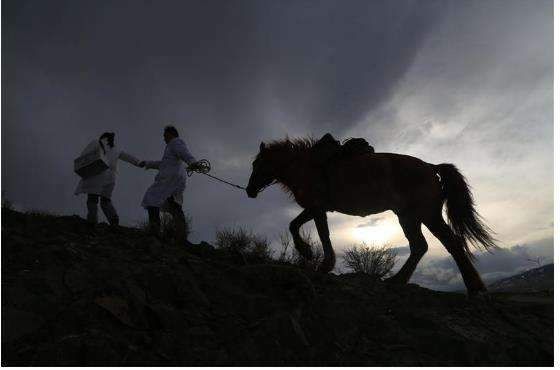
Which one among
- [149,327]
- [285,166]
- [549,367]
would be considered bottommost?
[549,367]

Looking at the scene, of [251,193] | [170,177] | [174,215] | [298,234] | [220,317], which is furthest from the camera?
[174,215]

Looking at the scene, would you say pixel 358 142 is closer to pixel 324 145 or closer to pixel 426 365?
pixel 324 145

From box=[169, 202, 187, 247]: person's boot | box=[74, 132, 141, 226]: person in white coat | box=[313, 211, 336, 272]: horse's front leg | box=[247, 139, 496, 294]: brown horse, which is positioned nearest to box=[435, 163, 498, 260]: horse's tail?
box=[247, 139, 496, 294]: brown horse

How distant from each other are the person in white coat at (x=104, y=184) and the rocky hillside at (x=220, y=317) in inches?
98.7

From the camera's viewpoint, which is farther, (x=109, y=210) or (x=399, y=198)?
(x=109, y=210)

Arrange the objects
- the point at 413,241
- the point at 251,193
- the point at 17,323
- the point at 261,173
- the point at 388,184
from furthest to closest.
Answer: the point at 251,193
the point at 261,173
the point at 413,241
the point at 388,184
the point at 17,323

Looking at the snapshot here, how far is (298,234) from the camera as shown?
512 centimetres

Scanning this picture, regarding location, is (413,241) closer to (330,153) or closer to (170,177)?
(330,153)

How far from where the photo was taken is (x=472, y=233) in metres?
4.92

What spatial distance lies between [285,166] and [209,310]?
2.97 metres

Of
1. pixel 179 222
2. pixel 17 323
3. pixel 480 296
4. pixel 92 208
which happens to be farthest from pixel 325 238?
pixel 92 208

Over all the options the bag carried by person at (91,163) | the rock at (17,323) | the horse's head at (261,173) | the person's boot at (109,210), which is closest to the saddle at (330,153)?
the horse's head at (261,173)

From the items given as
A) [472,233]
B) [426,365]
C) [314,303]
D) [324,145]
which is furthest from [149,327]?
[472,233]

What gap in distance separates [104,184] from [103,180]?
0.07 meters
